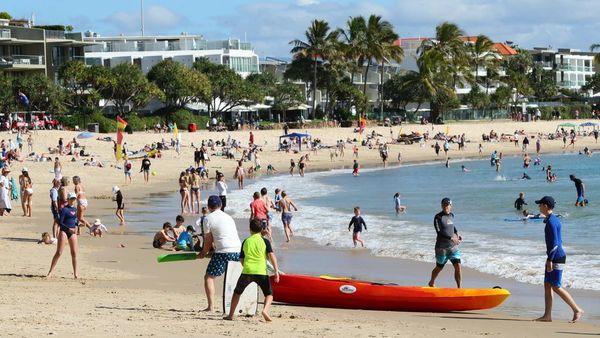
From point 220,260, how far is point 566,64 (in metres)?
129

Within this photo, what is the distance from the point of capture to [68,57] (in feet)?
237

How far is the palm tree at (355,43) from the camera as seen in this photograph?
3410 inches

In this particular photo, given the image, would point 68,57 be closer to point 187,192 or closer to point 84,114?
point 84,114

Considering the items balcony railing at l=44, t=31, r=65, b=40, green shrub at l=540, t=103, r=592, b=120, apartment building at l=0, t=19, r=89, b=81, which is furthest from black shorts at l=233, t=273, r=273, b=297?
green shrub at l=540, t=103, r=592, b=120

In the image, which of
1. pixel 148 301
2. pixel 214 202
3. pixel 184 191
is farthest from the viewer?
pixel 184 191

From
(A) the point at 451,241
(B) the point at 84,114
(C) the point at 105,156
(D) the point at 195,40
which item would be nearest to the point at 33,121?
(B) the point at 84,114

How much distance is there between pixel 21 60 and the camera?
67.6m

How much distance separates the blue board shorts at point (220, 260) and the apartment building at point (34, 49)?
57.8 m

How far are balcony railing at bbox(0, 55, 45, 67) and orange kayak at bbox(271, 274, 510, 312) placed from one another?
5675cm

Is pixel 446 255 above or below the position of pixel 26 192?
below

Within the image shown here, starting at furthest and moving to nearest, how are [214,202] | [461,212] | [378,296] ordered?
[461,212], [378,296], [214,202]

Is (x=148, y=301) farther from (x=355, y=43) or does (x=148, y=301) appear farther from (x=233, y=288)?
(x=355, y=43)

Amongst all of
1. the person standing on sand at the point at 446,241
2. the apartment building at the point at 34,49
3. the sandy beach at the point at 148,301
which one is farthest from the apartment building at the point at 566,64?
the person standing on sand at the point at 446,241

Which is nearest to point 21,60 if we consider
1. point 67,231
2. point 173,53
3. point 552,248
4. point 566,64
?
point 173,53
